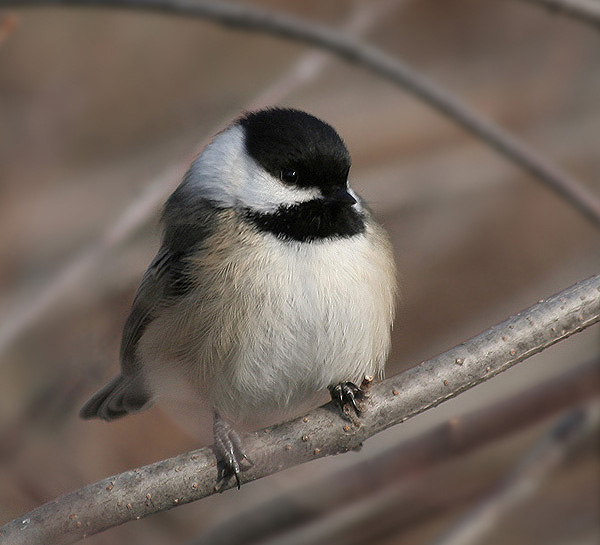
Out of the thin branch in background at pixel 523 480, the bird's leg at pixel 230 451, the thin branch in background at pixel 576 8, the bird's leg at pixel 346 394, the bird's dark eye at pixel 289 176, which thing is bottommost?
the thin branch in background at pixel 523 480

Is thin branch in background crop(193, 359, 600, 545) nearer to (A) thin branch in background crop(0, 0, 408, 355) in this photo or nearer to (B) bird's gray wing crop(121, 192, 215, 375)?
(B) bird's gray wing crop(121, 192, 215, 375)

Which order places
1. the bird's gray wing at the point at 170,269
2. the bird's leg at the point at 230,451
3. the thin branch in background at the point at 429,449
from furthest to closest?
1. the bird's gray wing at the point at 170,269
2. the thin branch in background at the point at 429,449
3. the bird's leg at the point at 230,451

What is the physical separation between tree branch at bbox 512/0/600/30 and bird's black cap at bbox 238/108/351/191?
107 centimetres

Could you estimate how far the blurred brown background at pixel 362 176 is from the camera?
3.31 meters

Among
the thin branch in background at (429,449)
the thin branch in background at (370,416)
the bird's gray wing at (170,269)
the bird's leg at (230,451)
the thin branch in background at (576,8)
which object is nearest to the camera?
the thin branch in background at (370,416)

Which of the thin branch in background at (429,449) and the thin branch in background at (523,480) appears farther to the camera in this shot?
the thin branch in background at (523,480)

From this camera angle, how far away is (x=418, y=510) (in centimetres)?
288

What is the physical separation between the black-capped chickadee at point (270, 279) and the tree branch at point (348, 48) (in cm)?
57

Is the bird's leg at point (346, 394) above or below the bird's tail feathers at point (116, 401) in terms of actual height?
above

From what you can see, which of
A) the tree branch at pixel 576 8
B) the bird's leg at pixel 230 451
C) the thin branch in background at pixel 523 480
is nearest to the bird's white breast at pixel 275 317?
the bird's leg at pixel 230 451

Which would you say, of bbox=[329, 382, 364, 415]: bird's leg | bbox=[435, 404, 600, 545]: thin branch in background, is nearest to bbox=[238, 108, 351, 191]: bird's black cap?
bbox=[329, 382, 364, 415]: bird's leg

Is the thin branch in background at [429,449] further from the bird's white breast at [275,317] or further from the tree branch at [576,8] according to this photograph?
the tree branch at [576,8]

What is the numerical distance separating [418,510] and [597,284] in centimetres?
119

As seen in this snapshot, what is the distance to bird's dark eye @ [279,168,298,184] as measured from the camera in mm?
2285
